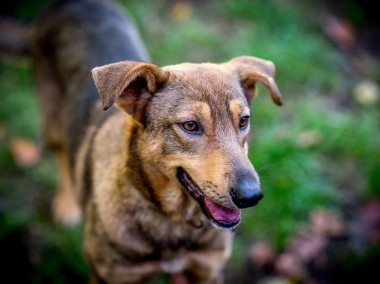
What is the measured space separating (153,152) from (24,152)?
9.18ft

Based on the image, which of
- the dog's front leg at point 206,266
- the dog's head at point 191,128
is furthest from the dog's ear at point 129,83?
the dog's front leg at point 206,266

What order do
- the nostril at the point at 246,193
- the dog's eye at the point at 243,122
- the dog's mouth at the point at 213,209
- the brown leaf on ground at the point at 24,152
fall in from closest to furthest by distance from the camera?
1. the nostril at the point at 246,193
2. the dog's mouth at the point at 213,209
3. the dog's eye at the point at 243,122
4. the brown leaf on ground at the point at 24,152

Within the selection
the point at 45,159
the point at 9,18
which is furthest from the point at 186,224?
the point at 9,18

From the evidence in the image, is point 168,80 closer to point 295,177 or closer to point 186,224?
point 186,224

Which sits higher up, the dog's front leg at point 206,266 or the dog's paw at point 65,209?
the dog's front leg at point 206,266

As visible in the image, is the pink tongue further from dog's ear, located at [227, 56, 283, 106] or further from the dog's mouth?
dog's ear, located at [227, 56, 283, 106]

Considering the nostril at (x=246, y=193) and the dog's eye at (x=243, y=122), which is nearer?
the nostril at (x=246, y=193)

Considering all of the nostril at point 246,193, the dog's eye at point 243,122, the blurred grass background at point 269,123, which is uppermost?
the dog's eye at point 243,122

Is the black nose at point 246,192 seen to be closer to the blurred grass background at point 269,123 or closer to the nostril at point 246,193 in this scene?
the nostril at point 246,193

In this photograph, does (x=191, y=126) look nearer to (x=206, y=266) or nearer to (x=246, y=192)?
(x=246, y=192)

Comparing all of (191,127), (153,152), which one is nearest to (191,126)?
(191,127)

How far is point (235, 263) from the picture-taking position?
4.46m

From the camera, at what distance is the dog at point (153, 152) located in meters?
2.74

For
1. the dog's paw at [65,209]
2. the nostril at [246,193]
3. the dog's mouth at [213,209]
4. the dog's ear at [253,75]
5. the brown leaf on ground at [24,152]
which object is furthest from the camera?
the brown leaf on ground at [24,152]
